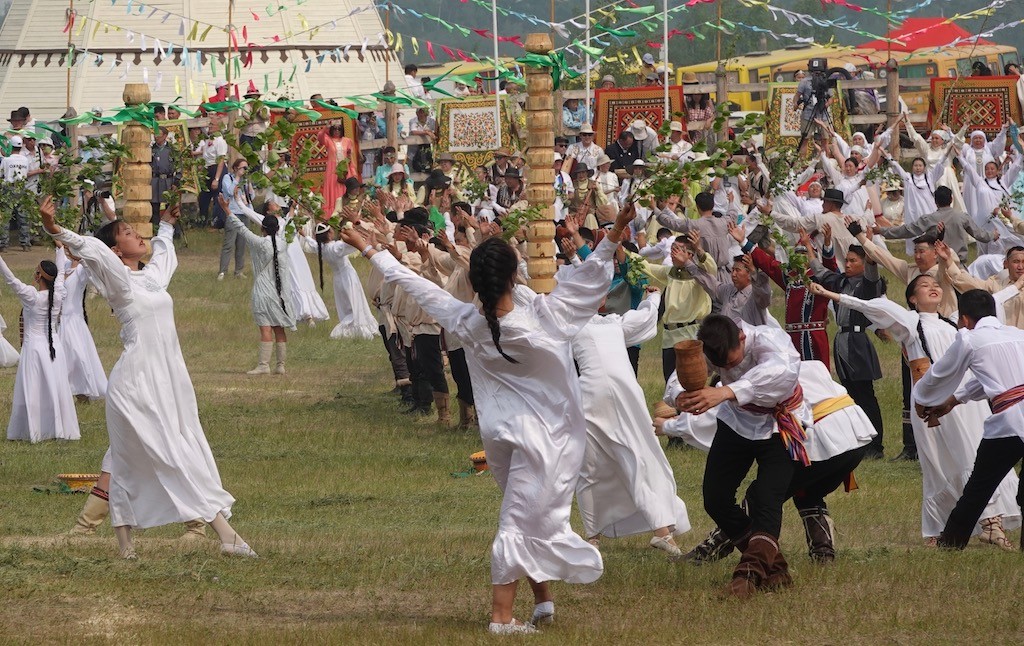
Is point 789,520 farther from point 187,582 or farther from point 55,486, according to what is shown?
point 55,486

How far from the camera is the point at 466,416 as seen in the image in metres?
14.8

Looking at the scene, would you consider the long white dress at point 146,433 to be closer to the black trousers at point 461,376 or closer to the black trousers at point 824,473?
the black trousers at point 824,473

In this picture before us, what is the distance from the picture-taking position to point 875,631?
738cm

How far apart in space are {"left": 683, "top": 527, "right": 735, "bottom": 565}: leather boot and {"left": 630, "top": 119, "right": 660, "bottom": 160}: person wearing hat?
53.6 ft

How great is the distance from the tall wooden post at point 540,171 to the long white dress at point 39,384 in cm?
497

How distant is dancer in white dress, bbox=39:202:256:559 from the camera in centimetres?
892

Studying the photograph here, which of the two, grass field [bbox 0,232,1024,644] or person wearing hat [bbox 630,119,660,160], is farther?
person wearing hat [bbox 630,119,660,160]

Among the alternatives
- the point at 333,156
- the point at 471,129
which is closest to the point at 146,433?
the point at 471,129

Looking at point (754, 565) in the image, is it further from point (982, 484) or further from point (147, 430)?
point (147, 430)

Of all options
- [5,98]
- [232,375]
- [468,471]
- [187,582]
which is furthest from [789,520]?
[5,98]

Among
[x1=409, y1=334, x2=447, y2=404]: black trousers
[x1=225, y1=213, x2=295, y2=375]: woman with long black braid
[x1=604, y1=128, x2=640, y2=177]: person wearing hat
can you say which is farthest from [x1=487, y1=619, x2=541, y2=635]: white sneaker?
[x1=604, y1=128, x2=640, y2=177]: person wearing hat

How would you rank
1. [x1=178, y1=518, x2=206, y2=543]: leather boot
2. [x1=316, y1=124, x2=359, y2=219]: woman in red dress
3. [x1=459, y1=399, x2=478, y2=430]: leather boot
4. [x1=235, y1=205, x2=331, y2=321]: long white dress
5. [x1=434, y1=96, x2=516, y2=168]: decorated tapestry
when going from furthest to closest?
[x1=316, y1=124, x2=359, y2=219]: woman in red dress < [x1=434, y1=96, x2=516, y2=168]: decorated tapestry < [x1=235, y1=205, x2=331, y2=321]: long white dress < [x1=459, y1=399, x2=478, y2=430]: leather boot < [x1=178, y1=518, x2=206, y2=543]: leather boot

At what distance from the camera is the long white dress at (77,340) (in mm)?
15766

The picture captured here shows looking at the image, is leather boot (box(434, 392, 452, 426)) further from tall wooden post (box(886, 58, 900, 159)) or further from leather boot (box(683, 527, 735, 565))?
tall wooden post (box(886, 58, 900, 159))
